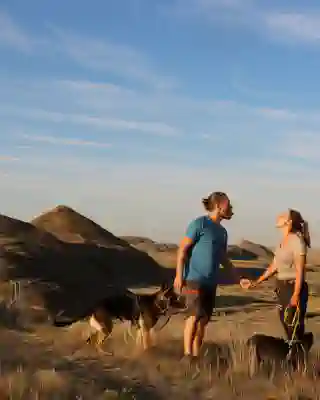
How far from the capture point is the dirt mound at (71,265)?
19812 mm

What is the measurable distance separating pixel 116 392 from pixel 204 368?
157 centimetres

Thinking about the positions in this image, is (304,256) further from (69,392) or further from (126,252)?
(126,252)

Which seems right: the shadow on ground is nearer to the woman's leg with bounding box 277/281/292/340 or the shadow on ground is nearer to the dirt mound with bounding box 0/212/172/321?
the woman's leg with bounding box 277/281/292/340

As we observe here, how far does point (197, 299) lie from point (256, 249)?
46.7 metres

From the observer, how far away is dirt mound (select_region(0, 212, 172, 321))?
19.8 m

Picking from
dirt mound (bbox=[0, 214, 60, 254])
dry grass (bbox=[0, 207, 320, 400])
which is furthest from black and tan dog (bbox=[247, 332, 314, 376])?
dirt mound (bbox=[0, 214, 60, 254])

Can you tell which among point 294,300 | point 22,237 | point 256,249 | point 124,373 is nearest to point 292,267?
point 294,300

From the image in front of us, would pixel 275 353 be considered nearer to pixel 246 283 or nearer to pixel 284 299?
pixel 284 299

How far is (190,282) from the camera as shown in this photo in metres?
7.15

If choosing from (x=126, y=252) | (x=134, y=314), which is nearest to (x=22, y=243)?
(x=126, y=252)

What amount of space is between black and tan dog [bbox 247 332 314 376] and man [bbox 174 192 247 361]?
1.91 ft

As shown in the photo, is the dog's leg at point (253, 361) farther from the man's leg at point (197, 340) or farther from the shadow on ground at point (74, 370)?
the shadow on ground at point (74, 370)

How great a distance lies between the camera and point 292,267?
698 cm

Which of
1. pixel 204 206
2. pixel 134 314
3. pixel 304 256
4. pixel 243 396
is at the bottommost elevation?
pixel 243 396
